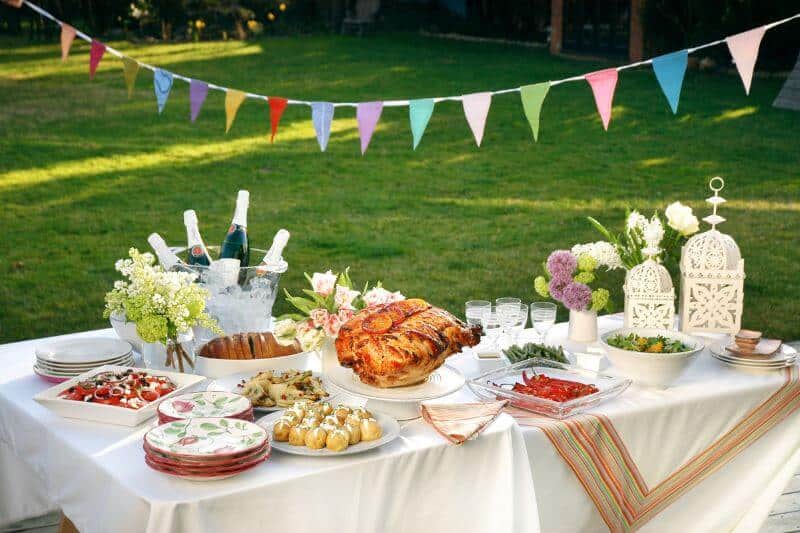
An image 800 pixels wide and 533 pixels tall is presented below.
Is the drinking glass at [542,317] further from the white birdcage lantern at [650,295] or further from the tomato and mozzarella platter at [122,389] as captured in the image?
the tomato and mozzarella platter at [122,389]

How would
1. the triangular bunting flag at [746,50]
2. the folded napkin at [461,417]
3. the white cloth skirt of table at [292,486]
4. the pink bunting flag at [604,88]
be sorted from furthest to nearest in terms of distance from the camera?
→ the pink bunting flag at [604,88], the triangular bunting flag at [746,50], the folded napkin at [461,417], the white cloth skirt of table at [292,486]

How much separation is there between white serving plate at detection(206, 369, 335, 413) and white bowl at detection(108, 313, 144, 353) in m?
0.38

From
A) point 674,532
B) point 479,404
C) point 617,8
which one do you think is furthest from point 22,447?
point 617,8

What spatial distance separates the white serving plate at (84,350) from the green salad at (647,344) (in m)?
1.31

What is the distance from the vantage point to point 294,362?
2.74 meters

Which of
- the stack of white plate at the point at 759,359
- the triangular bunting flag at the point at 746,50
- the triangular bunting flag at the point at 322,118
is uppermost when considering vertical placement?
the triangular bunting flag at the point at 746,50

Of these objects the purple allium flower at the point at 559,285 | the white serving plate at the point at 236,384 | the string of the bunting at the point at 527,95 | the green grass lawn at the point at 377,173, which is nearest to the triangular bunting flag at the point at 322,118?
the string of the bunting at the point at 527,95

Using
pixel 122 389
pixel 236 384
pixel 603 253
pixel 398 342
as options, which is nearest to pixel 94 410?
pixel 122 389

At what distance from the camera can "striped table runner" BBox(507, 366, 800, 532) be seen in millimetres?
2539

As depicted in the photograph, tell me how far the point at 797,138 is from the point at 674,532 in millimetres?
9550

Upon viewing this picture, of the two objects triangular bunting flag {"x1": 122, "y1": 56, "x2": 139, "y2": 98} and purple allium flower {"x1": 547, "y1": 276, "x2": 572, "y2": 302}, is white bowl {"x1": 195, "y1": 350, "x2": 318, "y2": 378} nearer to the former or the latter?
purple allium flower {"x1": 547, "y1": 276, "x2": 572, "y2": 302}

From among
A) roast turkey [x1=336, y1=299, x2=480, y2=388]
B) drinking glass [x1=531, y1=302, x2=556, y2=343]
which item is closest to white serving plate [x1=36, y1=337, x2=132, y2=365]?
roast turkey [x1=336, y1=299, x2=480, y2=388]

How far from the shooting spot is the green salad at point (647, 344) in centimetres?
276

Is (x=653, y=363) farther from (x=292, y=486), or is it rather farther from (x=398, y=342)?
(x=292, y=486)
